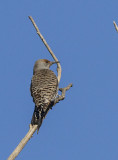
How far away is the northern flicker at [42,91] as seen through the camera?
8312mm

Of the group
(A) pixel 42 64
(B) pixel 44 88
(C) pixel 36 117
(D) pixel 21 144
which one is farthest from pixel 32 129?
(A) pixel 42 64

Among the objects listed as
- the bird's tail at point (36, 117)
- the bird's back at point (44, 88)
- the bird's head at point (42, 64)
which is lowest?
the bird's tail at point (36, 117)

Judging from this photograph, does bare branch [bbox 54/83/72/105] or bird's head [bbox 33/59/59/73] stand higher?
bird's head [bbox 33/59/59/73]

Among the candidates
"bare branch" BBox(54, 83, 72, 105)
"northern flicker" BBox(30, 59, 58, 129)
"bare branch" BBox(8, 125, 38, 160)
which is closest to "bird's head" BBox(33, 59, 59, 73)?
"northern flicker" BBox(30, 59, 58, 129)

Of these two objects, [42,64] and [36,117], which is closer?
[36,117]

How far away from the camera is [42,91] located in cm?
876

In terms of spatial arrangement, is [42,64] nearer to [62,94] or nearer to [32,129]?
[62,94]

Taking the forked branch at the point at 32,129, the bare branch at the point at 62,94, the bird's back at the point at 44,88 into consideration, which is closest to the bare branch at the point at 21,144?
the forked branch at the point at 32,129

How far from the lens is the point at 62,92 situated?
8.27 metres

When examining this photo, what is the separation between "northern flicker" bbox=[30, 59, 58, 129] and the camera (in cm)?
831

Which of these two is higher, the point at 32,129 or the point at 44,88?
the point at 44,88

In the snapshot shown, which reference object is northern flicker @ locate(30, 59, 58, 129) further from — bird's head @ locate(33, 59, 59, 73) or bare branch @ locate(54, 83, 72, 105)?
bird's head @ locate(33, 59, 59, 73)

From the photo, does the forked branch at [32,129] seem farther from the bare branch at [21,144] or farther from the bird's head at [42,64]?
the bird's head at [42,64]

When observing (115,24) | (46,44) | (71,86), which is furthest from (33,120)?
(115,24)
